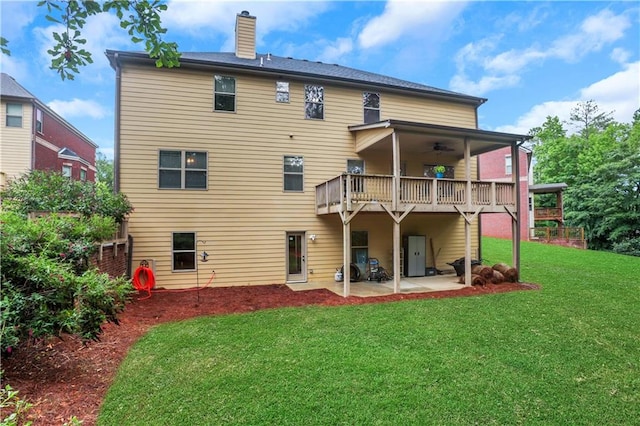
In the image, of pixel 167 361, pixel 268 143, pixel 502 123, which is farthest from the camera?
pixel 502 123

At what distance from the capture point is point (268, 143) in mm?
10359

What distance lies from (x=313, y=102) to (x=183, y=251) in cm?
682

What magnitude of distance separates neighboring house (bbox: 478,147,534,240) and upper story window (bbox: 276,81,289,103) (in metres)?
19.0

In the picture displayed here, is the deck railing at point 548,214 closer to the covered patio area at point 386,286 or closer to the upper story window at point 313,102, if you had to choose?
the covered patio area at point 386,286

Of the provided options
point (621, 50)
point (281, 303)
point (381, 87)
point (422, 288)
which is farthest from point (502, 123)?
point (281, 303)

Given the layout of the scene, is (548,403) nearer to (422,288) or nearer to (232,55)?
(422,288)

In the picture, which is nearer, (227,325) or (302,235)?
(227,325)

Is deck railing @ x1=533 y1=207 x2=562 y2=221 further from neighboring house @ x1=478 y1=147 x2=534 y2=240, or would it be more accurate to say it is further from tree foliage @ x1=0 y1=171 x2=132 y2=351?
tree foliage @ x1=0 y1=171 x2=132 y2=351

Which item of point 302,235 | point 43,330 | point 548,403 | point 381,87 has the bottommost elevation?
point 548,403

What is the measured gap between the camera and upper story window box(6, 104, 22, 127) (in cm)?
1389

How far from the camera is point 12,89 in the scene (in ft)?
46.9

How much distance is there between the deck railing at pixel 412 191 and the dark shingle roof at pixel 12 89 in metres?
15.2

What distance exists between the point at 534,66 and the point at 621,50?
537cm

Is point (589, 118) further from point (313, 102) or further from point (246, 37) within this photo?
point (246, 37)
